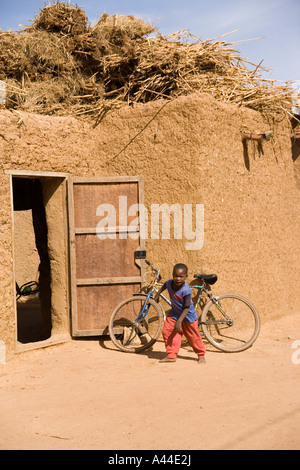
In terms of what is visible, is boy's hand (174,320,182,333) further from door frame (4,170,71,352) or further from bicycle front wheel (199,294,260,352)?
door frame (4,170,71,352)

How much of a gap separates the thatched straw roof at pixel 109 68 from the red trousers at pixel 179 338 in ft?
9.56

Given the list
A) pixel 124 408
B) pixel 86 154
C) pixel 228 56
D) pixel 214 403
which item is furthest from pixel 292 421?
pixel 228 56

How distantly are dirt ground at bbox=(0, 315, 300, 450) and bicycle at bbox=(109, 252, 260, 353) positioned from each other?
0.18 metres

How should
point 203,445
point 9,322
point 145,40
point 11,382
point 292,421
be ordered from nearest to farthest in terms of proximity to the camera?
point 203,445
point 292,421
point 11,382
point 9,322
point 145,40

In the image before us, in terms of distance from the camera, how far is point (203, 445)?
3246 millimetres

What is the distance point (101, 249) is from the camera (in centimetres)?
611

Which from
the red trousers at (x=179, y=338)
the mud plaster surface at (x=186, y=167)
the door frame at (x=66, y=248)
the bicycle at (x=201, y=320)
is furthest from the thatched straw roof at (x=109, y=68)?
the red trousers at (x=179, y=338)

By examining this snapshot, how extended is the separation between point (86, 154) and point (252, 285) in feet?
9.23

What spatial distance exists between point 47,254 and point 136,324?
7.14 feet

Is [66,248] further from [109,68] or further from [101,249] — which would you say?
[109,68]

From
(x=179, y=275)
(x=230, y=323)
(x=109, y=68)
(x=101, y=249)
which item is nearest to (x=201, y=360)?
(x=230, y=323)

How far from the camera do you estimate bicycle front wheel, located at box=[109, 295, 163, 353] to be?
5766 mm

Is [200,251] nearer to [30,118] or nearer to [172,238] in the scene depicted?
[172,238]

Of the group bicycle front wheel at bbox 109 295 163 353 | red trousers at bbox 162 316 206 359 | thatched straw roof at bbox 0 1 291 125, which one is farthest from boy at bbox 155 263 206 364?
thatched straw roof at bbox 0 1 291 125
